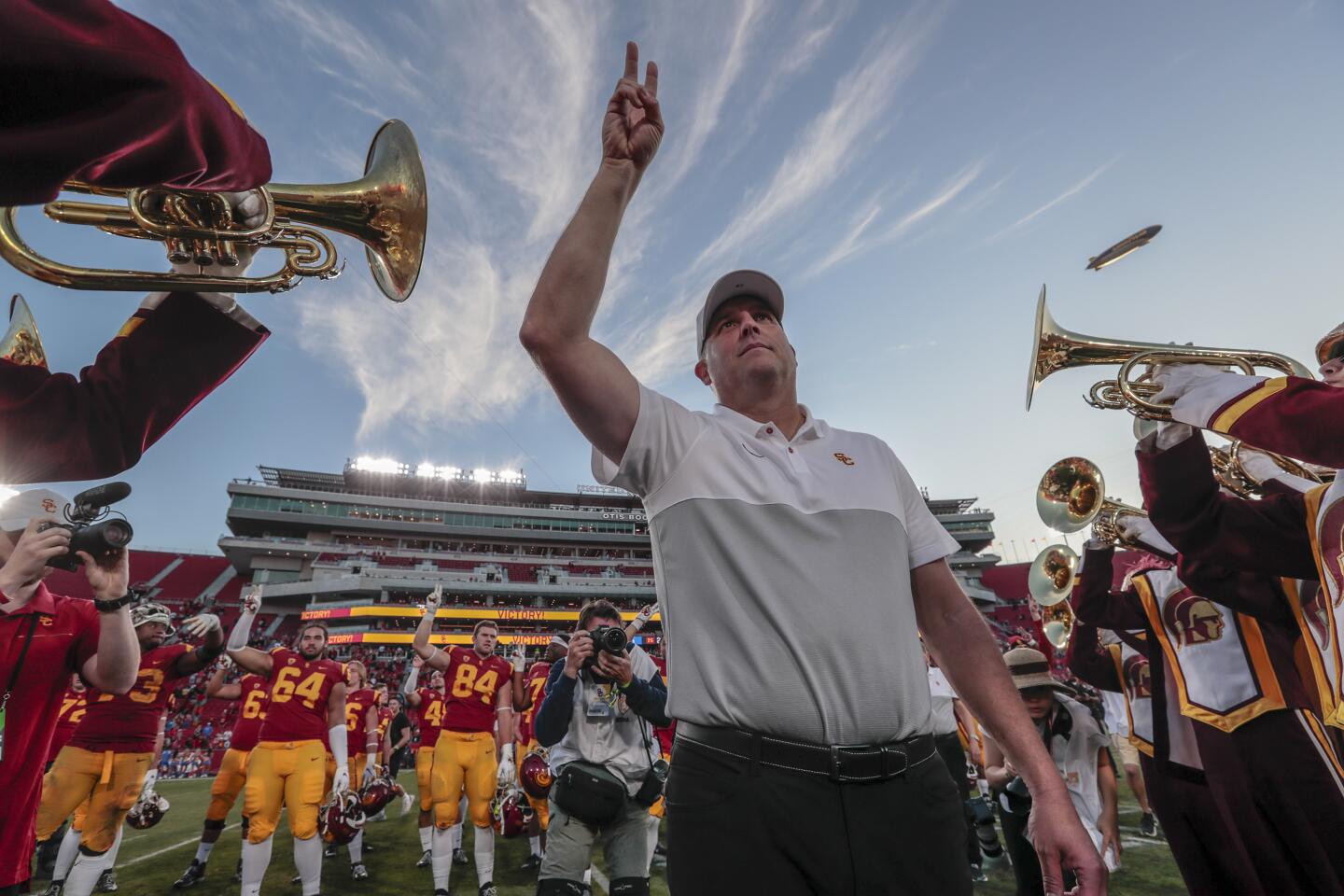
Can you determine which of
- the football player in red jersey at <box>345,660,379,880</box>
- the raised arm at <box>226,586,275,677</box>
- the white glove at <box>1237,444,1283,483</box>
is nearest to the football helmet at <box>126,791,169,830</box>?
the raised arm at <box>226,586,275,677</box>

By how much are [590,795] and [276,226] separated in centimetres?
330

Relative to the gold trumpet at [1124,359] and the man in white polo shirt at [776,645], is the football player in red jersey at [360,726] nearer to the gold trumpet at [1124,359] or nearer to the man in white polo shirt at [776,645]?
the man in white polo shirt at [776,645]

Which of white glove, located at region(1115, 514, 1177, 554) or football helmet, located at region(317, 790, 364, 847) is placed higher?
white glove, located at region(1115, 514, 1177, 554)

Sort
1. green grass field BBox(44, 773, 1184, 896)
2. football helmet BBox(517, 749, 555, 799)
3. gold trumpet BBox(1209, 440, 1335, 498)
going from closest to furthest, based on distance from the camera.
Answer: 1. gold trumpet BBox(1209, 440, 1335, 498)
2. football helmet BBox(517, 749, 555, 799)
3. green grass field BBox(44, 773, 1184, 896)

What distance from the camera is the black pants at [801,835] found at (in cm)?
120

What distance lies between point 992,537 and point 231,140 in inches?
3093

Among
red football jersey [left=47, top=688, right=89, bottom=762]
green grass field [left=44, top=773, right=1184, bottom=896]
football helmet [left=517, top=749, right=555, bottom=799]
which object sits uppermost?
red football jersey [left=47, top=688, right=89, bottom=762]

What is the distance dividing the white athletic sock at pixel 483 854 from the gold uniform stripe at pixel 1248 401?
6.54m

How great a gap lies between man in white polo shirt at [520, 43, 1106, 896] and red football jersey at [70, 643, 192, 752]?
21.8 feet

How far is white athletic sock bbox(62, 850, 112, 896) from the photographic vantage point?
15.2 feet

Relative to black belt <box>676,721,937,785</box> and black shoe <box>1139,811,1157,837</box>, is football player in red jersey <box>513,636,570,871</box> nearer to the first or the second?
black belt <box>676,721,937,785</box>

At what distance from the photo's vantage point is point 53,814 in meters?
5.05

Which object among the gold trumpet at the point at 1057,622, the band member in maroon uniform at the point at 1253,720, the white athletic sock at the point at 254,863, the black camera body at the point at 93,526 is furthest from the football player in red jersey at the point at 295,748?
the gold trumpet at the point at 1057,622

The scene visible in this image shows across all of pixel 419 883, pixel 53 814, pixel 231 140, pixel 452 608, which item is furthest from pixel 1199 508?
pixel 452 608
